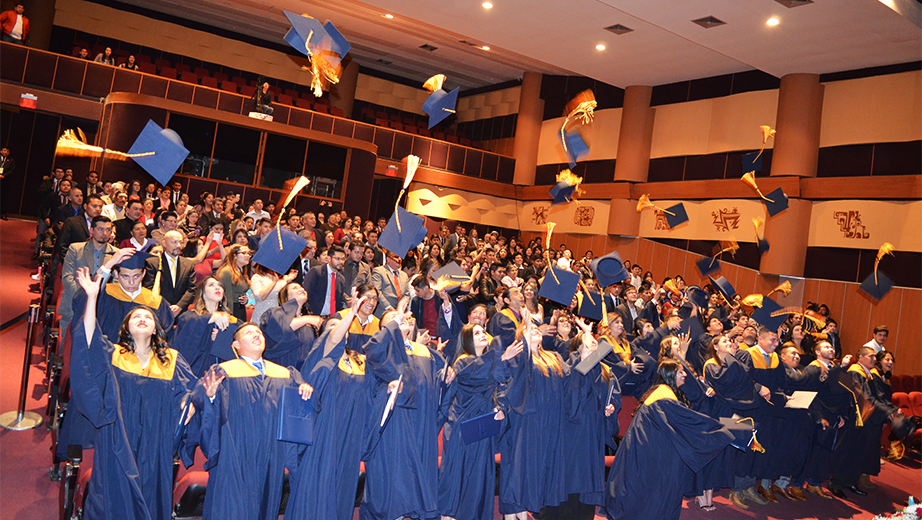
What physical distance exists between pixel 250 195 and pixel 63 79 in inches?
169

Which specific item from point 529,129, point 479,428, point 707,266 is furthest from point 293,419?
point 529,129

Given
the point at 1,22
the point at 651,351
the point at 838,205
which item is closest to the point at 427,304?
the point at 651,351

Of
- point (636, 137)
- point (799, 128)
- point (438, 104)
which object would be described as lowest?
point (438, 104)

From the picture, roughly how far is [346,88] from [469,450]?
16888mm

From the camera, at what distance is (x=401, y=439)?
414 centimetres

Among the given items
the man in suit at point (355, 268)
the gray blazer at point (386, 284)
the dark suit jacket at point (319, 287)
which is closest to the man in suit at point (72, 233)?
the dark suit jacket at point (319, 287)

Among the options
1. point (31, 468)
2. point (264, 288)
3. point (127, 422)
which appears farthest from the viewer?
point (264, 288)

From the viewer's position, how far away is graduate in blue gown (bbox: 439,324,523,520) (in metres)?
4.33

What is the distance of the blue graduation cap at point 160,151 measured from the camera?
14.7 feet

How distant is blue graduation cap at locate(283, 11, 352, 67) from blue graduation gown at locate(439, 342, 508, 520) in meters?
3.27

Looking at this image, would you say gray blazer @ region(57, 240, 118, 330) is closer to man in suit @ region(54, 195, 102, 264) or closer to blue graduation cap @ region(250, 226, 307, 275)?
man in suit @ region(54, 195, 102, 264)

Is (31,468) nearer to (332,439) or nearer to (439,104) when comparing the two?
(332,439)

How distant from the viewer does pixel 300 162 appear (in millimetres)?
13344

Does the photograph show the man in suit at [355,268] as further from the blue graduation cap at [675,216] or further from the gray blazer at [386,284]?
the blue graduation cap at [675,216]
